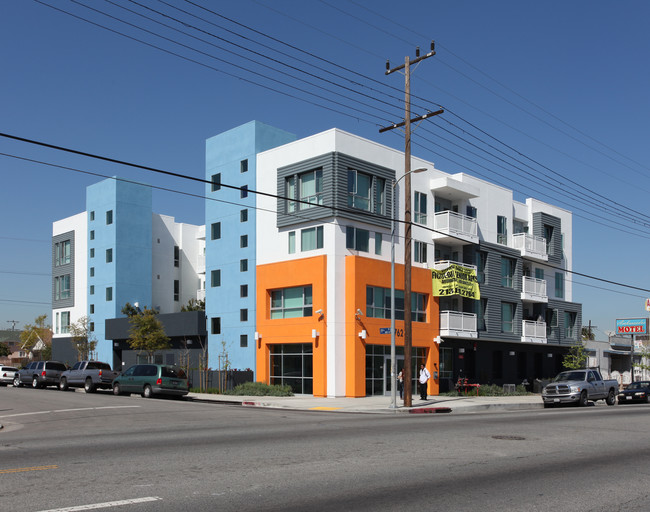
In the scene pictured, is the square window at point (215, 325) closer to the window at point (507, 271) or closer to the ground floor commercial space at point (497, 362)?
the ground floor commercial space at point (497, 362)

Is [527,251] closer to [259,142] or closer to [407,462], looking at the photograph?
[259,142]

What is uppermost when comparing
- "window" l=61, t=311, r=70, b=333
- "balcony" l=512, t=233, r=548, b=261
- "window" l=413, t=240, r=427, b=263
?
"balcony" l=512, t=233, r=548, b=261

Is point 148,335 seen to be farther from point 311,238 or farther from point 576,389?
point 576,389

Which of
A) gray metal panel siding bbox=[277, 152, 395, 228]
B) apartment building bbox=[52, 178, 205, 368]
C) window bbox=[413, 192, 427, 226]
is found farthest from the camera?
apartment building bbox=[52, 178, 205, 368]

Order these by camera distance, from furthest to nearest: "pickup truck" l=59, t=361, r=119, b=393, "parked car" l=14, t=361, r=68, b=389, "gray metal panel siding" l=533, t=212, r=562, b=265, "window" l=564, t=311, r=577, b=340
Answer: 1. "window" l=564, t=311, r=577, b=340
2. "gray metal panel siding" l=533, t=212, r=562, b=265
3. "parked car" l=14, t=361, r=68, b=389
4. "pickup truck" l=59, t=361, r=119, b=393

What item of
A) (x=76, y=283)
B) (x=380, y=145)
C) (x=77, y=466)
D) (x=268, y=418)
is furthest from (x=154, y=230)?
(x=77, y=466)

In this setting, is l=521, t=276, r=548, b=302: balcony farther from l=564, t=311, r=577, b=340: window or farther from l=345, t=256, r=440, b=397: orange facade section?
l=345, t=256, r=440, b=397: orange facade section

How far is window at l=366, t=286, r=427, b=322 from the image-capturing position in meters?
35.3

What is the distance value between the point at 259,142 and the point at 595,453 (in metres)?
31.5

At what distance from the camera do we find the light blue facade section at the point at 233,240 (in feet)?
131

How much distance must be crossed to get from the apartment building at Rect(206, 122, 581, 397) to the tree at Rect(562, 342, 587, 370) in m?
1.45

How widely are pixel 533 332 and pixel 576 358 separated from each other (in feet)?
16.1

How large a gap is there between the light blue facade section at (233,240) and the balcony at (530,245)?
1742cm

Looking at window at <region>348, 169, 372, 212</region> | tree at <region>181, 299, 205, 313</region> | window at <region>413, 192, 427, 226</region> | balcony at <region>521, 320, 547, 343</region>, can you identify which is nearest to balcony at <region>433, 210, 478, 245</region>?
window at <region>413, 192, 427, 226</region>
